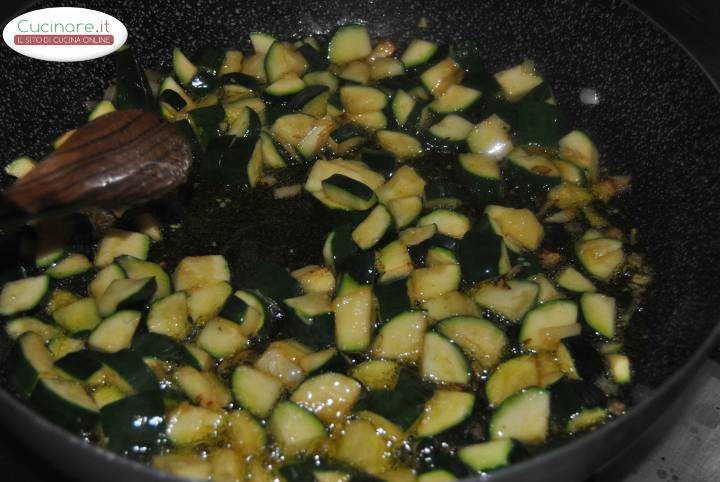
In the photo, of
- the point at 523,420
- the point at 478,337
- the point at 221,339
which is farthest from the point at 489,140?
the point at 221,339

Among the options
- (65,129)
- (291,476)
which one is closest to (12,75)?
(65,129)

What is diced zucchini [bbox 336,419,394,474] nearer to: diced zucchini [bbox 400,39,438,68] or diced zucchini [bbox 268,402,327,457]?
diced zucchini [bbox 268,402,327,457]

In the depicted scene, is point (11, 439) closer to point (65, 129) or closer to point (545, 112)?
point (65, 129)

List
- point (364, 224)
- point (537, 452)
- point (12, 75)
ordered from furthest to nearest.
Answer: point (12, 75), point (364, 224), point (537, 452)

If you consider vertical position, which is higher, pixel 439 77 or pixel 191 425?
pixel 439 77

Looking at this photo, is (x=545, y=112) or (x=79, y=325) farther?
(x=545, y=112)

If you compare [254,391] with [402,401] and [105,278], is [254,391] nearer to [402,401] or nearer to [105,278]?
[402,401]

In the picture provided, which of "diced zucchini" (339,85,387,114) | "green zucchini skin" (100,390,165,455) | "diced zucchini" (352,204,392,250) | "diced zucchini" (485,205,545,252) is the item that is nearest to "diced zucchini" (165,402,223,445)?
"green zucchini skin" (100,390,165,455)

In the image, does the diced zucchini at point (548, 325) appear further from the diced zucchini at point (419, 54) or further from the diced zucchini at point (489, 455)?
the diced zucchini at point (419, 54)
